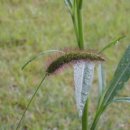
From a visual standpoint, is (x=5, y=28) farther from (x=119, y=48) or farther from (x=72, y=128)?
(x=72, y=128)

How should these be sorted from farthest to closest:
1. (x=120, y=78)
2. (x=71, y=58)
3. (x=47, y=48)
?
(x=47, y=48)
(x=120, y=78)
(x=71, y=58)

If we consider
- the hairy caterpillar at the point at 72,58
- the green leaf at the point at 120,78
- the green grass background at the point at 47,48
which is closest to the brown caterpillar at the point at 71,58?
the hairy caterpillar at the point at 72,58

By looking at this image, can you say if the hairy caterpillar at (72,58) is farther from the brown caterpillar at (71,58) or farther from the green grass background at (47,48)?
the green grass background at (47,48)

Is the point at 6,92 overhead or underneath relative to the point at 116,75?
underneath

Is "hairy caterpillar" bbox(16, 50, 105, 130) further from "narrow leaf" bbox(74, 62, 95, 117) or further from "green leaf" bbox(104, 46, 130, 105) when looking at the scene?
"green leaf" bbox(104, 46, 130, 105)

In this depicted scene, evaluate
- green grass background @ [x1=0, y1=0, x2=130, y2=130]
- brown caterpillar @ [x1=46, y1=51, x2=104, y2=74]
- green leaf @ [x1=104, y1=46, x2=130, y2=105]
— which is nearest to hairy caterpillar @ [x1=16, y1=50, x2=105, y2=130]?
brown caterpillar @ [x1=46, y1=51, x2=104, y2=74]

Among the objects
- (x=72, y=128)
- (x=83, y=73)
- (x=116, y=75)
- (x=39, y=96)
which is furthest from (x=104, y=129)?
(x=83, y=73)

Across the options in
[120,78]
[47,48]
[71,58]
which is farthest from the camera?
[47,48]

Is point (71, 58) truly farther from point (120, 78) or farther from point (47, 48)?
point (47, 48)

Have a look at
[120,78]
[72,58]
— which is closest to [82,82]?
[72,58]
